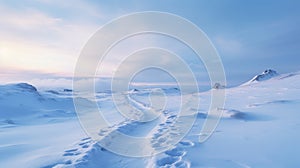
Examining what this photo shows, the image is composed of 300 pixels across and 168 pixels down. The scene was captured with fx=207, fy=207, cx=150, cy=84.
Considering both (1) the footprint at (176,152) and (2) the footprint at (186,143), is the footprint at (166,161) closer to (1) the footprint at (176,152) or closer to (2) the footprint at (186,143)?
(1) the footprint at (176,152)

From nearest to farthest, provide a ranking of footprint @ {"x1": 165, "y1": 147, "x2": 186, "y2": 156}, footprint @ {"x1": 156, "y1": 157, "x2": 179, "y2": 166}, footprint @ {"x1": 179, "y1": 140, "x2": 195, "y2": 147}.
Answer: footprint @ {"x1": 156, "y1": 157, "x2": 179, "y2": 166} < footprint @ {"x1": 165, "y1": 147, "x2": 186, "y2": 156} < footprint @ {"x1": 179, "y1": 140, "x2": 195, "y2": 147}

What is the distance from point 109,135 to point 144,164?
4.07 metres

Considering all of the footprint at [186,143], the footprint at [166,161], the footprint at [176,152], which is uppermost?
the footprint at [186,143]

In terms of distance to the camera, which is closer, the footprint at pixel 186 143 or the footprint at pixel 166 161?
the footprint at pixel 166 161

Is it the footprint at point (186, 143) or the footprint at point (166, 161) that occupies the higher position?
the footprint at point (186, 143)

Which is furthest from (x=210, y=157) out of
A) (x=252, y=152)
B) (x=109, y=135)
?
(x=109, y=135)

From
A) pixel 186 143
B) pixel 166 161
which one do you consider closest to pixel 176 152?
pixel 166 161

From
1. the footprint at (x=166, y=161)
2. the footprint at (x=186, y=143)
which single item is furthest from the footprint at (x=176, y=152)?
the footprint at (x=186, y=143)

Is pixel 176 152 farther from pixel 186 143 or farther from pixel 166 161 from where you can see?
pixel 186 143

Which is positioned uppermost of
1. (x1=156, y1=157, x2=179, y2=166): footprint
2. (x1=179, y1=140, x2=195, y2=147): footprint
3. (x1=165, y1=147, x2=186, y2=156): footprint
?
(x1=179, y1=140, x2=195, y2=147): footprint

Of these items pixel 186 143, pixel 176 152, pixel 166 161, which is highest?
pixel 186 143

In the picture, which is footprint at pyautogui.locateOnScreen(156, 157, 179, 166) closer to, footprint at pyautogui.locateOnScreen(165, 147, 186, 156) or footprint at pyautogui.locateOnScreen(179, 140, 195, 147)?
footprint at pyautogui.locateOnScreen(165, 147, 186, 156)

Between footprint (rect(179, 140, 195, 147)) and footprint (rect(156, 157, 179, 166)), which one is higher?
footprint (rect(179, 140, 195, 147))

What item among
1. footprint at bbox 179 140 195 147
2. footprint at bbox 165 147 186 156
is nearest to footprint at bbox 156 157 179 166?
footprint at bbox 165 147 186 156
